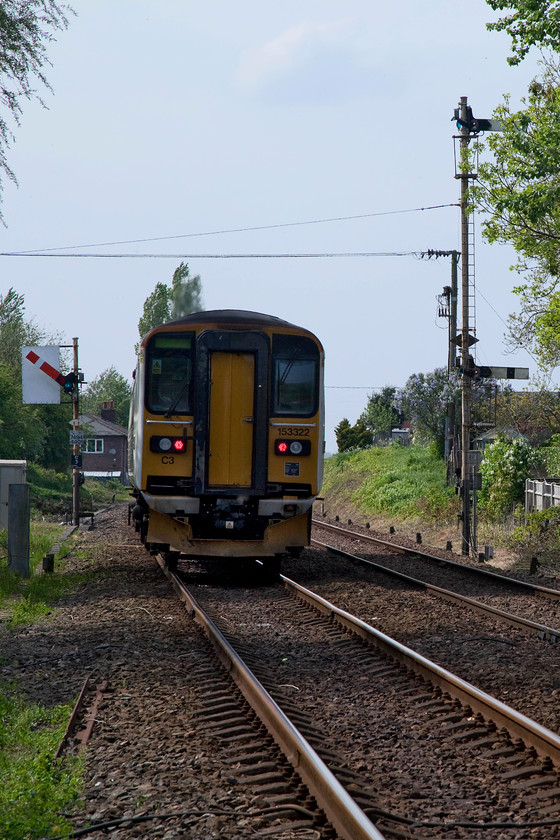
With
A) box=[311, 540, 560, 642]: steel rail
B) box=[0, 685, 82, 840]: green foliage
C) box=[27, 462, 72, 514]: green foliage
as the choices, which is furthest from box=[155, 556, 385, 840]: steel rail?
box=[27, 462, 72, 514]: green foliage

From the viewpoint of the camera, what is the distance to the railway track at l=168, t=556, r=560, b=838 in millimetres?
4422

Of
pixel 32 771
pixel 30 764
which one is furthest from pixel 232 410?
pixel 32 771

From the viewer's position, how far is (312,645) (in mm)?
8609

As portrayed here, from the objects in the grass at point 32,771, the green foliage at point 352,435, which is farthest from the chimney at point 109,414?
the grass at point 32,771

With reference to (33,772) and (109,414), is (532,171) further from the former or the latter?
(109,414)

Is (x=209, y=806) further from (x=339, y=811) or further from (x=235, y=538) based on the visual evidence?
(x=235, y=538)

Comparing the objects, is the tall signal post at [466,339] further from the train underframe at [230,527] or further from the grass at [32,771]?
the grass at [32,771]

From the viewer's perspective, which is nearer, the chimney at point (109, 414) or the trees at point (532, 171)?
the trees at point (532, 171)

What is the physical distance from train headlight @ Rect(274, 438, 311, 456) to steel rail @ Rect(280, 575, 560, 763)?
139 inches

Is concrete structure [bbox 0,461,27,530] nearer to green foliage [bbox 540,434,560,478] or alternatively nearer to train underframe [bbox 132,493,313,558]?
train underframe [bbox 132,493,313,558]

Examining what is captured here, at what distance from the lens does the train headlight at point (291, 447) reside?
12.4m

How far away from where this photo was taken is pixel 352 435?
6234 centimetres

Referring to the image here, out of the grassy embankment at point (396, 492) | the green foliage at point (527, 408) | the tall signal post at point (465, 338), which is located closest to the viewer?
the tall signal post at point (465, 338)

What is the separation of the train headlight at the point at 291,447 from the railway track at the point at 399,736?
3.80 meters
